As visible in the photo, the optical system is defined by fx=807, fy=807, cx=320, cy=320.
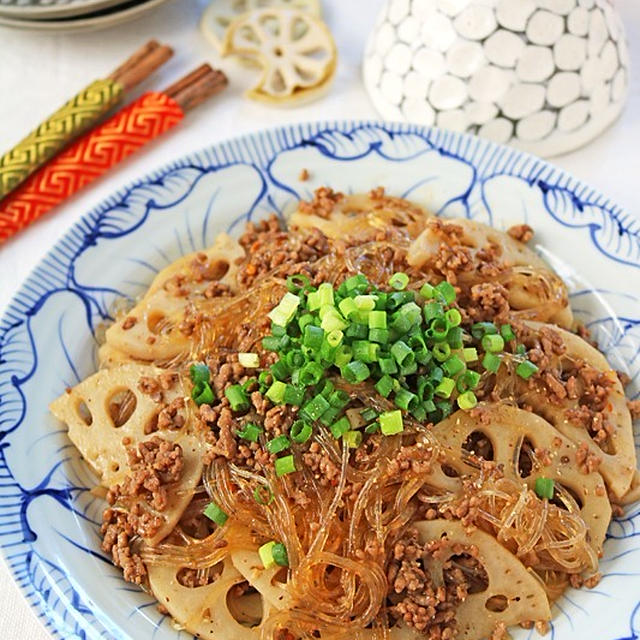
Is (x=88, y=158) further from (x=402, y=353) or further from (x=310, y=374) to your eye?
(x=402, y=353)

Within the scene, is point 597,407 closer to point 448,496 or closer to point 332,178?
point 448,496

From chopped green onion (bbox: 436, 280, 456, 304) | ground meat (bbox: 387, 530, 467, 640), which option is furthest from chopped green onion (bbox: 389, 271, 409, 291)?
ground meat (bbox: 387, 530, 467, 640)

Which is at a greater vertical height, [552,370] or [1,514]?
[552,370]

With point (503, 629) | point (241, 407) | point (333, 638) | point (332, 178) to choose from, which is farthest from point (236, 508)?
point (332, 178)

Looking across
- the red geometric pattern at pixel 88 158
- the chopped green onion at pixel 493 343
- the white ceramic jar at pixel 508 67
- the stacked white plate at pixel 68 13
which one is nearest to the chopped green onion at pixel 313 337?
the chopped green onion at pixel 493 343

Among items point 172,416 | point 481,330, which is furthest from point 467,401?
point 172,416

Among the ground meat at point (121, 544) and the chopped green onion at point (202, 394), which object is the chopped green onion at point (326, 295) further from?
the ground meat at point (121, 544)

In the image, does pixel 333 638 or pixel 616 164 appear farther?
pixel 616 164

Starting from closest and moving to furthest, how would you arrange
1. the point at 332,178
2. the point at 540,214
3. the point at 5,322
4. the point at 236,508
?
1. the point at 236,508
2. the point at 5,322
3. the point at 540,214
4. the point at 332,178

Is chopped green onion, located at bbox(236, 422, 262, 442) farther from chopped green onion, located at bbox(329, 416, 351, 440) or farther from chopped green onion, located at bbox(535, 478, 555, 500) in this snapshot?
chopped green onion, located at bbox(535, 478, 555, 500)
